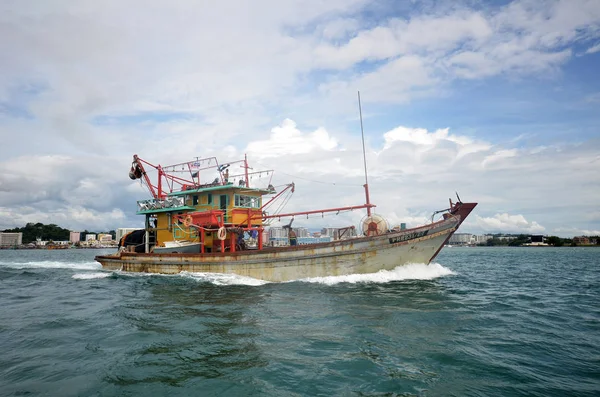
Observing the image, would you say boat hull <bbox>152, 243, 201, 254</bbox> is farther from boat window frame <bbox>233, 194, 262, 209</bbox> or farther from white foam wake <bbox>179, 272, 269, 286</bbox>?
boat window frame <bbox>233, 194, 262, 209</bbox>

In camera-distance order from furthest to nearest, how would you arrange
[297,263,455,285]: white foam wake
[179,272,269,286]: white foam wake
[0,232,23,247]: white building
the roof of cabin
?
1. [0,232,23,247]: white building
2. the roof of cabin
3. [179,272,269,286]: white foam wake
4. [297,263,455,285]: white foam wake

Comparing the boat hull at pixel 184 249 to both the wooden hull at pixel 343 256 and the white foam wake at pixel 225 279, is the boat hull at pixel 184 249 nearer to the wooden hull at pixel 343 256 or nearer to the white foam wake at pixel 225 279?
the white foam wake at pixel 225 279

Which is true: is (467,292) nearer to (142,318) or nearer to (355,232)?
(355,232)

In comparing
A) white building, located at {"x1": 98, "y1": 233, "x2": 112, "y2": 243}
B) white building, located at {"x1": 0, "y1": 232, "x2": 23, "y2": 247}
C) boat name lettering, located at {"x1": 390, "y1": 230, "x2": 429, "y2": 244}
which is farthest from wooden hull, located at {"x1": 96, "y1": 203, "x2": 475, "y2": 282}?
white building, located at {"x1": 0, "y1": 232, "x2": 23, "y2": 247}

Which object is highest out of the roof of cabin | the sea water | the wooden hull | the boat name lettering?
the roof of cabin

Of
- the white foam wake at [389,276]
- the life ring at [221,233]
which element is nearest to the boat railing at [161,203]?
the life ring at [221,233]

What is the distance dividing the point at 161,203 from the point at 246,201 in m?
7.28

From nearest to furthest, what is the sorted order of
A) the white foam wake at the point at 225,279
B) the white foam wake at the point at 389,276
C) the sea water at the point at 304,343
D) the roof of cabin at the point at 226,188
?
1. the sea water at the point at 304,343
2. the white foam wake at the point at 389,276
3. the white foam wake at the point at 225,279
4. the roof of cabin at the point at 226,188

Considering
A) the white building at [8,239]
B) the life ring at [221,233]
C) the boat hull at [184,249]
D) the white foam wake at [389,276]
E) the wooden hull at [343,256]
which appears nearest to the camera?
the white foam wake at [389,276]

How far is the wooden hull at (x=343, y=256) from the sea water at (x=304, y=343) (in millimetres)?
2397

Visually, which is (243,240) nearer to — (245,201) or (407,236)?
(245,201)

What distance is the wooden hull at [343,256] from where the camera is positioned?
18.0 metres

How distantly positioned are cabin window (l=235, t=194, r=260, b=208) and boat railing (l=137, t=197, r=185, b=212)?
5.07m

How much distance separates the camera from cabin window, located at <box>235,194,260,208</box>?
23.4m
